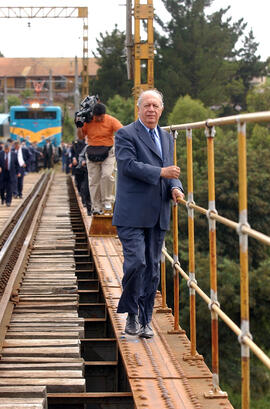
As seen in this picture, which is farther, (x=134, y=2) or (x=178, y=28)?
(x=178, y=28)

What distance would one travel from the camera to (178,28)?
239 ft

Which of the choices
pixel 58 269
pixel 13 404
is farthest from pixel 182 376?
pixel 58 269

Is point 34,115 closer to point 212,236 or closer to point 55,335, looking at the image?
point 55,335

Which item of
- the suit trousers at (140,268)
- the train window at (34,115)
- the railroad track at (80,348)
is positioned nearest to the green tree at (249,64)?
the train window at (34,115)

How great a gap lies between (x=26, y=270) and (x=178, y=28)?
6448 cm

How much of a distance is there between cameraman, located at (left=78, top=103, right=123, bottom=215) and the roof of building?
118271 millimetres

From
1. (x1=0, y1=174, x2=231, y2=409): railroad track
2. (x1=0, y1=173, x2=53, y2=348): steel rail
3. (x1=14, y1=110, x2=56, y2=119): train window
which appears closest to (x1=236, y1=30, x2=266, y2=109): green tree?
(x1=14, y1=110, x2=56, y2=119): train window

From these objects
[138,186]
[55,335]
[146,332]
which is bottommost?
[55,335]

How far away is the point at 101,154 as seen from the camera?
13.0 metres

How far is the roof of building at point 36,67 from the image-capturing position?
133500 mm

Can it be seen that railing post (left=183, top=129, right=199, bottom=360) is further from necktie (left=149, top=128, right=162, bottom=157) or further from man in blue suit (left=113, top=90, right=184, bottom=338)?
necktie (left=149, top=128, right=162, bottom=157)

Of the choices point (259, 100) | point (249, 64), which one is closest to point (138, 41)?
point (259, 100)

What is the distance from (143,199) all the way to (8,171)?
17.9 m

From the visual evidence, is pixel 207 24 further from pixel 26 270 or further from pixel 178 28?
pixel 26 270
